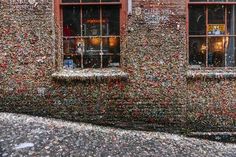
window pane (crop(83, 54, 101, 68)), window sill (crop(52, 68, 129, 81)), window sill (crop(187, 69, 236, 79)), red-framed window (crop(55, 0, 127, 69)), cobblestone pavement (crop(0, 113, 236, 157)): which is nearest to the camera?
cobblestone pavement (crop(0, 113, 236, 157))

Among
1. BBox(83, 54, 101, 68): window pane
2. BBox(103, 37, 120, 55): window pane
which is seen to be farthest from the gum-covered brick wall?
BBox(83, 54, 101, 68): window pane

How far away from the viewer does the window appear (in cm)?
877

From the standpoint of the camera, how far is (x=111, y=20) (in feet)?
28.6

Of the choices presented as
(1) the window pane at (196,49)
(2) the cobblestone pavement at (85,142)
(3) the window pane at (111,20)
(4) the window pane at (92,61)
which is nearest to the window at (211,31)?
(1) the window pane at (196,49)

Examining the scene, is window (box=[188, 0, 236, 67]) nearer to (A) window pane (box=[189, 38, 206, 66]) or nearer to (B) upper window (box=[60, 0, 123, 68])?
(A) window pane (box=[189, 38, 206, 66])

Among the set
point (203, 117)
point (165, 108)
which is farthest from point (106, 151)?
point (203, 117)

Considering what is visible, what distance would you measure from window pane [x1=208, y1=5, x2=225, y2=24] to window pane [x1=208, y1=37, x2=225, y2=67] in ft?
1.16

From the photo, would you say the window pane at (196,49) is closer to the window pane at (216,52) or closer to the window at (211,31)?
the window at (211,31)

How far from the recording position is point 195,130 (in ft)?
28.3

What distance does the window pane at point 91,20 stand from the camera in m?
8.71

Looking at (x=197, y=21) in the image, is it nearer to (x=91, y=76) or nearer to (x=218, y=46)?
(x=218, y=46)

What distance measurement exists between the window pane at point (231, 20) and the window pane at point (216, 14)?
0.13m

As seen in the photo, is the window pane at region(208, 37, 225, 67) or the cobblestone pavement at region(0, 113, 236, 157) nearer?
the cobblestone pavement at region(0, 113, 236, 157)

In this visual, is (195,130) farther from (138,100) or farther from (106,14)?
(106,14)
